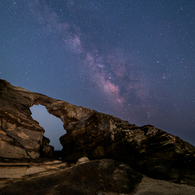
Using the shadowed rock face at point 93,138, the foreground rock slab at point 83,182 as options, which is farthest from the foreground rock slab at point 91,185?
the shadowed rock face at point 93,138

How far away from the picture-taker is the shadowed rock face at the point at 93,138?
7.69 metres

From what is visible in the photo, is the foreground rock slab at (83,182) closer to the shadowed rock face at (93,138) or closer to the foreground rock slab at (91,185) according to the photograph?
the foreground rock slab at (91,185)

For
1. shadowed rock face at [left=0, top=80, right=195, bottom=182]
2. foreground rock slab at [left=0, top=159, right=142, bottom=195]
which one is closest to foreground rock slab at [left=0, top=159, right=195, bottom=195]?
foreground rock slab at [left=0, top=159, right=142, bottom=195]

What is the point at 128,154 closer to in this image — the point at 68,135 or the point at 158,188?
the point at 158,188

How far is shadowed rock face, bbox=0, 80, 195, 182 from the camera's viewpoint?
7.69 metres

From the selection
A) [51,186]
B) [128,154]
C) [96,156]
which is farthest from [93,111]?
[51,186]

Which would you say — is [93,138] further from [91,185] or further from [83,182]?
[91,185]

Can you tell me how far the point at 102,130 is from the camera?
13.9 metres

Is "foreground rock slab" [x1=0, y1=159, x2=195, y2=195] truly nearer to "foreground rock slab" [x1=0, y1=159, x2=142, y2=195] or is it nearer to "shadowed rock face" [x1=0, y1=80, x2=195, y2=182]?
"foreground rock slab" [x1=0, y1=159, x2=142, y2=195]

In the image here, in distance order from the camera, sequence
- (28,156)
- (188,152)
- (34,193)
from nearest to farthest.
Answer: (34,193), (188,152), (28,156)

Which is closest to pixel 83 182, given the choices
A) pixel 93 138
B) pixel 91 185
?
pixel 91 185

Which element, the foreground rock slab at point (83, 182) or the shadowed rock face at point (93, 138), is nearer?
the foreground rock slab at point (83, 182)

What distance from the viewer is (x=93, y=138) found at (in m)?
14.3

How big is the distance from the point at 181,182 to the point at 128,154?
473 centimetres
